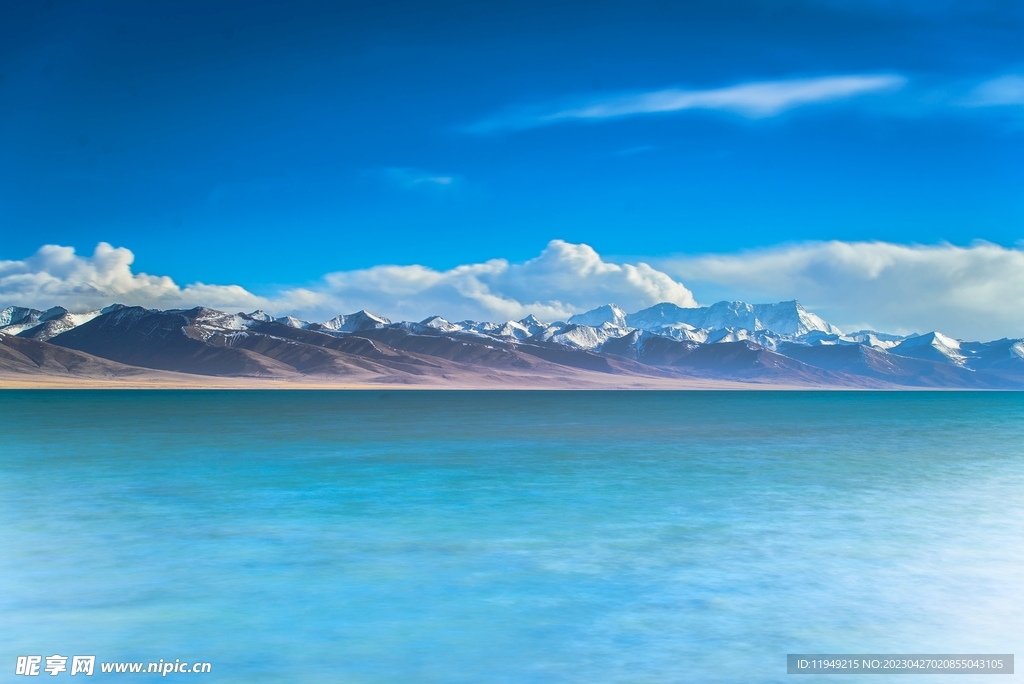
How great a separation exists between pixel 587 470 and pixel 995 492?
1509 cm

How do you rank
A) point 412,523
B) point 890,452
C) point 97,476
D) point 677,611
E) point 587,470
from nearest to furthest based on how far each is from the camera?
point 677,611 < point 412,523 < point 97,476 < point 587,470 < point 890,452

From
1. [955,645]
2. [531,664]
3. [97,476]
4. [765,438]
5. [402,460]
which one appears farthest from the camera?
[765,438]

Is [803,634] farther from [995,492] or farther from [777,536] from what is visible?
[995,492]

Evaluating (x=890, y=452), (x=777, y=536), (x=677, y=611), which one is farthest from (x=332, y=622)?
(x=890, y=452)

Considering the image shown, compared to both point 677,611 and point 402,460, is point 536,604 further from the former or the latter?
point 402,460

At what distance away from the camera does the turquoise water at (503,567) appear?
11.7 meters

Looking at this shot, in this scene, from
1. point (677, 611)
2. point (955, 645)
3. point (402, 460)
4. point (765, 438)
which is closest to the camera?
point (955, 645)

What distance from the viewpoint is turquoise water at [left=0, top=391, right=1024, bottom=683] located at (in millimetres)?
11727

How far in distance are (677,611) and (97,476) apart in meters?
25.9

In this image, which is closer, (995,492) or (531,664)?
(531,664)

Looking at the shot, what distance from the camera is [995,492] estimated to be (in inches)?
1129

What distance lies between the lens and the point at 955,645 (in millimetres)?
12250

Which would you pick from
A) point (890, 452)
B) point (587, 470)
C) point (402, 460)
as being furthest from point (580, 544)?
point (890, 452)

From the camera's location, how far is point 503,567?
16.7 m
